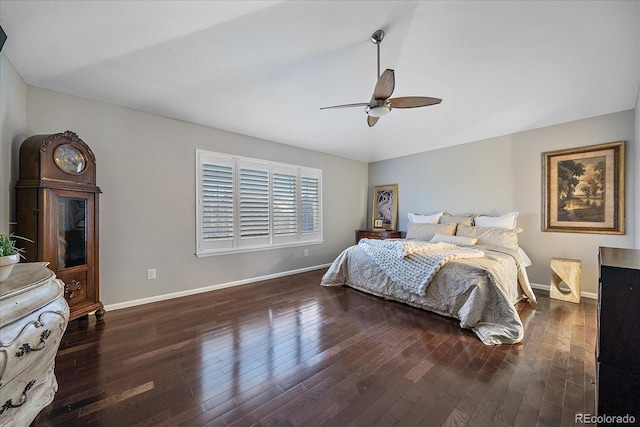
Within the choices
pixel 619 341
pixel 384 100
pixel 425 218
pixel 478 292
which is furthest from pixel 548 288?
pixel 384 100

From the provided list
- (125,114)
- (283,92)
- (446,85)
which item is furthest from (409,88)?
(125,114)

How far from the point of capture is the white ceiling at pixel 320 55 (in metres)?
1.97

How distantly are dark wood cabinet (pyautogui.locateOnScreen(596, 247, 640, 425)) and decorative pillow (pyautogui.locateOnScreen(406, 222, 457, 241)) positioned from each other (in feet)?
10.3

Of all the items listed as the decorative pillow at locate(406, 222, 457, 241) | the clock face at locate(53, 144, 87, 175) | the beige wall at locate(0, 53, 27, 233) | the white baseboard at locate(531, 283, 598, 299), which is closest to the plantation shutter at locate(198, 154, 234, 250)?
the clock face at locate(53, 144, 87, 175)

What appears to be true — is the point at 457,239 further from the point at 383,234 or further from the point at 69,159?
the point at 69,159

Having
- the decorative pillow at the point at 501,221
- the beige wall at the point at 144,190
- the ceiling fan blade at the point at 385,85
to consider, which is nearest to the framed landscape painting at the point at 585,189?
the decorative pillow at the point at 501,221

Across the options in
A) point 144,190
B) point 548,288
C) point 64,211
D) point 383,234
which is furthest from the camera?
point 383,234

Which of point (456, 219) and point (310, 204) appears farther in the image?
point (310, 204)

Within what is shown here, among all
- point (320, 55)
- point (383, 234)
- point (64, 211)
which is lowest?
point (383, 234)

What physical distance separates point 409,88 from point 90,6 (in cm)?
308

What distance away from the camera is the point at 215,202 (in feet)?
12.2

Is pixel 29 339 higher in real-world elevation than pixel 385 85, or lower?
lower

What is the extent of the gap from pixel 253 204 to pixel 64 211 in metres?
2.22

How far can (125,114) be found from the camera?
9.98 ft
